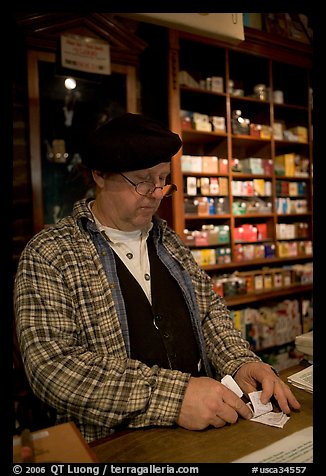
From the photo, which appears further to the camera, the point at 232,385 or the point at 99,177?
the point at 99,177

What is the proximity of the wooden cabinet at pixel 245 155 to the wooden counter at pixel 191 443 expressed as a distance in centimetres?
186

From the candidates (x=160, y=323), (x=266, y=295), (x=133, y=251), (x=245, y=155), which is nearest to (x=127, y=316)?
(x=160, y=323)

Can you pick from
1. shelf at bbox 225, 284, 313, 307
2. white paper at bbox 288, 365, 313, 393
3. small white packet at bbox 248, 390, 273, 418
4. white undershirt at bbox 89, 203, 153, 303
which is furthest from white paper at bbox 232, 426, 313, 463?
shelf at bbox 225, 284, 313, 307

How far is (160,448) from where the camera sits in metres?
0.80

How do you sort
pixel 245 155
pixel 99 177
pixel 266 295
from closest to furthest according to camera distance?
pixel 99 177 → pixel 266 295 → pixel 245 155

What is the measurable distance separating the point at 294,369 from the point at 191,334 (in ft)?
1.17

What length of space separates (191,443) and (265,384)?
0.97ft

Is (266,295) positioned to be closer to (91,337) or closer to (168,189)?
(168,189)

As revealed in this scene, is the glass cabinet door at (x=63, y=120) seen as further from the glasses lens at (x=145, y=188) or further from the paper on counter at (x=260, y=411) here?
the paper on counter at (x=260, y=411)

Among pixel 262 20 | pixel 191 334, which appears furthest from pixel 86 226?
pixel 262 20

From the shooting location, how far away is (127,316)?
1164mm

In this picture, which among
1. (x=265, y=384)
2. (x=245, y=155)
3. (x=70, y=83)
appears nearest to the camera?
(x=265, y=384)

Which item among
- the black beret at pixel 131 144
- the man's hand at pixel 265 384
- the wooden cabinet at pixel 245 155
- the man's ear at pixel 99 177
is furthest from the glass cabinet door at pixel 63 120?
A: the man's hand at pixel 265 384

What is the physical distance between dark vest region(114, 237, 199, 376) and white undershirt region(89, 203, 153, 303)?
23 millimetres
